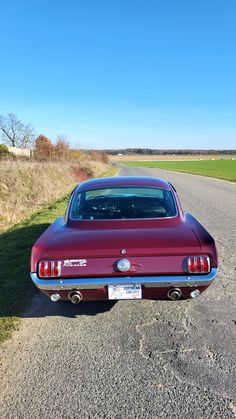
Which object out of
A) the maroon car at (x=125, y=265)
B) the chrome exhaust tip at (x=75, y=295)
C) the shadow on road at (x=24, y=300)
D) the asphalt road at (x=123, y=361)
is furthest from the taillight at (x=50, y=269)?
the shadow on road at (x=24, y=300)

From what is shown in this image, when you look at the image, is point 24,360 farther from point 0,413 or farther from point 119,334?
point 119,334

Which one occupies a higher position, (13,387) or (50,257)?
(50,257)

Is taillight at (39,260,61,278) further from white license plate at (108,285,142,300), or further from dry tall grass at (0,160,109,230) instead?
dry tall grass at (0,160,109,230)

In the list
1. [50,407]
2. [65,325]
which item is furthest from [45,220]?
[50,407]

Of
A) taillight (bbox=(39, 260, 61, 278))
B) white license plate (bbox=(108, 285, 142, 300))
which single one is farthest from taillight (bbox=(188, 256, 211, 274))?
taillight (bbox=(39, 260, 61, 278))

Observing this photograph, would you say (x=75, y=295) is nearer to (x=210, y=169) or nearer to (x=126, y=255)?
(x=126, y=255)

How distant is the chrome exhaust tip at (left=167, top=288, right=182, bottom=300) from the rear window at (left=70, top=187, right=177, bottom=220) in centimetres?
109

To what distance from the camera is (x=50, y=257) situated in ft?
12.0

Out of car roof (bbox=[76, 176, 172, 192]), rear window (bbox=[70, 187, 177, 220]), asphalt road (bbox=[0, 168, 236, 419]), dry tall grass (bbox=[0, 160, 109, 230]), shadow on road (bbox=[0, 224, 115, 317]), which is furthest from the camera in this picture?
dry tall grass (bbox=[0, 160, 109, 230])

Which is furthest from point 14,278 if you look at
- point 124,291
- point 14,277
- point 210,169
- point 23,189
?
point 210,169

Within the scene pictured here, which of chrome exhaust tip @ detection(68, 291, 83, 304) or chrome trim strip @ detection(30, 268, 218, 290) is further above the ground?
chrome trim strip @ detection(30, 268, 218, 290)

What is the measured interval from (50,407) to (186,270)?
1.65 m

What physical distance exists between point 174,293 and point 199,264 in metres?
0.37

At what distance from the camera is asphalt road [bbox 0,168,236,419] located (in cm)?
266
